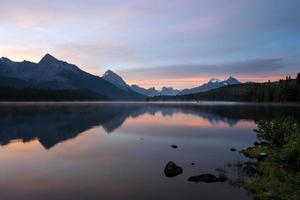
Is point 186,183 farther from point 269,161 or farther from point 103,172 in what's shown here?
point 269,161

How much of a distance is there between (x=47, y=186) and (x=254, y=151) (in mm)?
28016

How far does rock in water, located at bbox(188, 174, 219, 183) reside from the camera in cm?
3079

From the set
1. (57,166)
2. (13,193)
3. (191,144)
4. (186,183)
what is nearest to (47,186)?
(13,193)

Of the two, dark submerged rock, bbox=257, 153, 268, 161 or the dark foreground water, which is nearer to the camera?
the dark foreground water

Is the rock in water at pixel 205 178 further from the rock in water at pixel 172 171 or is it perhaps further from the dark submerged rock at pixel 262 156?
the dark submerged rock at pixel 262 156

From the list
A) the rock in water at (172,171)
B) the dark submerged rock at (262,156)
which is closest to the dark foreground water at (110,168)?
the rock in water at (172,171)

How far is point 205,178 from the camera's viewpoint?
31.1 meters

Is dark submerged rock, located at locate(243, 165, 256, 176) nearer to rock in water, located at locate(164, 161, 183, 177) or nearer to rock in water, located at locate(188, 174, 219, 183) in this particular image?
rock in water, located at locate(188, 174, 219, 183)

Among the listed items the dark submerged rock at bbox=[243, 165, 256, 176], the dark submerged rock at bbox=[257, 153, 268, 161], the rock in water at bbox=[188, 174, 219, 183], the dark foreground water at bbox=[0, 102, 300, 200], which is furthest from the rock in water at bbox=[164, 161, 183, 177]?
the dark submerged rock at bbox=[257, 153, 268, 161]

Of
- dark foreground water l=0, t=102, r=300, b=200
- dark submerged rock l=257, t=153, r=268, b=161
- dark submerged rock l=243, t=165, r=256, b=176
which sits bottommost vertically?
dark foreground water l=0, t=102, r=300, b=200

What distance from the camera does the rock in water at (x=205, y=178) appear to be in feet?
101

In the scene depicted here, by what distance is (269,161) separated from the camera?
37094 millimetres

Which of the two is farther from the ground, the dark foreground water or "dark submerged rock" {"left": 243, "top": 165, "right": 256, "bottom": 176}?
"dark submerged rock" {"left": 243, "top": 165, "right": 256, "bottom": 176}

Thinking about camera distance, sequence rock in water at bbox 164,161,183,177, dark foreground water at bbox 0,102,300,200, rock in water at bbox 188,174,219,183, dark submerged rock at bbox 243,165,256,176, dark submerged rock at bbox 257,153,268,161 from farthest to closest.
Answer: dark submerged rock at bbox 257,153,268,161 < rock in water at bbox 164,161,183,177 < dark submerged rock at bbox 243,165,256,176 < rock in water at bbox 188,174,219,183 < dark foreground water at bbox 0,102,300,200
